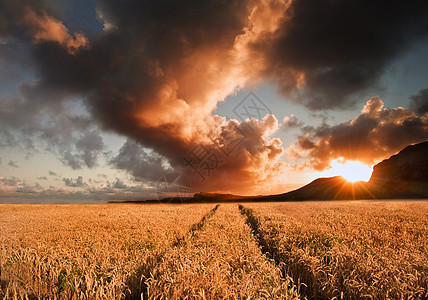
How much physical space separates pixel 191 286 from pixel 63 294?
2495 millimetres

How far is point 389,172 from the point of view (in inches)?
6299

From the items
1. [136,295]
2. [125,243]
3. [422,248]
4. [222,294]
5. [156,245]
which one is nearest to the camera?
[222,294]

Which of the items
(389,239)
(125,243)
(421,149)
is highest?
(421,149)

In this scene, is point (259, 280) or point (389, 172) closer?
point (259, 280)

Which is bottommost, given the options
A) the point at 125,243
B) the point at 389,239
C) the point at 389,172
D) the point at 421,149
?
the point at 125,243

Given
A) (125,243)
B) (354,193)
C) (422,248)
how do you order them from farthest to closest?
(354,193), (125,243), (422,248)

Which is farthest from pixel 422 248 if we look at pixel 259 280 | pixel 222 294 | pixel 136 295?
pixel 136 295

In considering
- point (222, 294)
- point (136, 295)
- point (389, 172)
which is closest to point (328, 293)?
point (222, 294)

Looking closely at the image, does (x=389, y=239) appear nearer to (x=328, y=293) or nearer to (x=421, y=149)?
(x=328, y=293)

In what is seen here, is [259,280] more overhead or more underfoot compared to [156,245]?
more overhead

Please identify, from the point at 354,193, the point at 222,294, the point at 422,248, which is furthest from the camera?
the point at 354,193

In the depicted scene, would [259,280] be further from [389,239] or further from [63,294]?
[389,239]

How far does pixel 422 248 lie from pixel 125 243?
1284cm

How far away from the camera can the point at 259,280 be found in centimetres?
474
